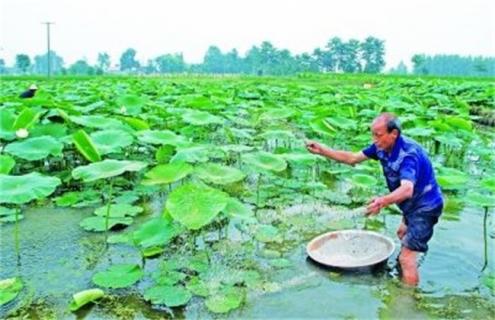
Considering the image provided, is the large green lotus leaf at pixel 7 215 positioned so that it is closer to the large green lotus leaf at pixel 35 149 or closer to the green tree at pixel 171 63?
the large green lotus leaf at pixel 35 149

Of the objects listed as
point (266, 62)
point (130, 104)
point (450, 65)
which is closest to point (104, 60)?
point (266, 62)

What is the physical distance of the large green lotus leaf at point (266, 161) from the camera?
4.03 metres

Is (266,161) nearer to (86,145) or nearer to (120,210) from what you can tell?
(120,210)

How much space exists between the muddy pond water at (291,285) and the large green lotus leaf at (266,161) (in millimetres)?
630

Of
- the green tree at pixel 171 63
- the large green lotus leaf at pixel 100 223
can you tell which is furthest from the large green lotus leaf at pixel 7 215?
the green tree at pixel 171 63

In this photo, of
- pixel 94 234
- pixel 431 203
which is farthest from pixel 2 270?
pixel 431 203

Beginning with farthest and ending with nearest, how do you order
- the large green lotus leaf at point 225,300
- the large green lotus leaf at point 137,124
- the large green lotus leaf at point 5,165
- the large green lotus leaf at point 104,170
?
the large green lotus leaf at point 137,124 → the large green lotus leaf at point 5,165 → the large green lotus leaf at point 104,170 → the large green lotus leaf at point 225,300

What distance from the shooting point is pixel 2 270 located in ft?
11.0

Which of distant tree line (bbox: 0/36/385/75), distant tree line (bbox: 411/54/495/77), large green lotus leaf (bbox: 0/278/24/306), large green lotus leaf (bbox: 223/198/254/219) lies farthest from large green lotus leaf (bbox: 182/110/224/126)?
distant tree line (bbox: 411/54/495/77)

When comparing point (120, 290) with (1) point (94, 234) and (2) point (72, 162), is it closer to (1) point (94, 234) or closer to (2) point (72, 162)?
(1) point (94, 234)

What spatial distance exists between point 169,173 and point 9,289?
49.4 inches

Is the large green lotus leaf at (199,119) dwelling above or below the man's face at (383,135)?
below

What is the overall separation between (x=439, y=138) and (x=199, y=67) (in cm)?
9460

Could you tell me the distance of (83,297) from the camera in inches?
110
